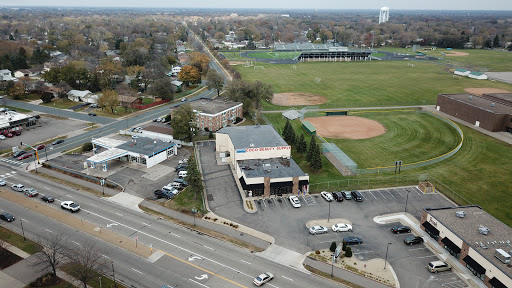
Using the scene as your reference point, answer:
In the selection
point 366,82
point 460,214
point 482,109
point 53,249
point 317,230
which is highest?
point 482,109

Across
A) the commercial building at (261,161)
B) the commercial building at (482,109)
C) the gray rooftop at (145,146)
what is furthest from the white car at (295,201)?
the commercial building at (482,109)

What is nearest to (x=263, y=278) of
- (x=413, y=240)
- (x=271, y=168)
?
(x=413, y=240)

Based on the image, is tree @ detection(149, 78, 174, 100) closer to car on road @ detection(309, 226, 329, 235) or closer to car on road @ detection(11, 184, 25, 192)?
car on road @ detection(11, 184, 25, 192)

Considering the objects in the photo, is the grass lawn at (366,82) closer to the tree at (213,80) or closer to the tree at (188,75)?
the tree at (213,80)

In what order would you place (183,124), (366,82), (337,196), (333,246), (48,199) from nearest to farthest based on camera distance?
(333,246), (48,199), (337,196), (183,124), (366,82)

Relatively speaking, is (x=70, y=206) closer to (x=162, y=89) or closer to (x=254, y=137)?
(x=254, y=137)

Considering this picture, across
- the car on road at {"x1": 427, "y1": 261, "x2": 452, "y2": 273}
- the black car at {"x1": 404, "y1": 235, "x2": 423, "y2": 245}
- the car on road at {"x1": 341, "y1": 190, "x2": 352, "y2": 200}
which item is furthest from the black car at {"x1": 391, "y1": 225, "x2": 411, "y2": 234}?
the car on road at {"x1": 341, "y1": 190, "x2": 352, "y2": 200}

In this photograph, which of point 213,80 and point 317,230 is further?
point 213,80
